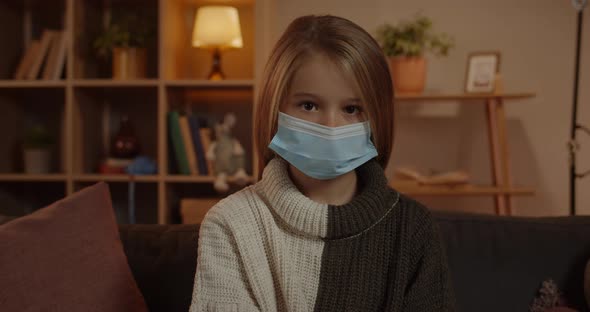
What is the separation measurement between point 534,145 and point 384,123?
200cm

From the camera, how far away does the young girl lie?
867 mm

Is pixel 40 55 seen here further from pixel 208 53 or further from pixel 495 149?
pixel 495 149

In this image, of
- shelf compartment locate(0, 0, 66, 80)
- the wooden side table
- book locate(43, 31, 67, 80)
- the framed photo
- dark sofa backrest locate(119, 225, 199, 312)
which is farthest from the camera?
shelf compartment locate(0, 0, 66, 80)

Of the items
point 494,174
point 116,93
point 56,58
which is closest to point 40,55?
point 56,58

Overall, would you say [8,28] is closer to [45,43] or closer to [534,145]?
[45,43]

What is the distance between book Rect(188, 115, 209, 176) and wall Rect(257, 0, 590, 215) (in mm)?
539

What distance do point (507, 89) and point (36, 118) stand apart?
2.29 m

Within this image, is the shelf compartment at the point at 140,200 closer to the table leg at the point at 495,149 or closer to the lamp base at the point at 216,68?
the lamp base at the point at 216,68

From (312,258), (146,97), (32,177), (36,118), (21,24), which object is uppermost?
(21,24)

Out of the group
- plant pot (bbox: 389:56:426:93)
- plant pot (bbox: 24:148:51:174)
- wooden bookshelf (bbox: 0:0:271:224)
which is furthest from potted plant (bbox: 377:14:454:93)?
plant pot (bbox: 24:148:51:174)

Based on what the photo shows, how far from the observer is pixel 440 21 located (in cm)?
267

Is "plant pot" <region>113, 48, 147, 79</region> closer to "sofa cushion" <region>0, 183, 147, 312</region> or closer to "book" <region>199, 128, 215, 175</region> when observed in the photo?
"book" <region>199, 128, 215, 175</region>

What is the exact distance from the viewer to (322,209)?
Result: 0.87 meters

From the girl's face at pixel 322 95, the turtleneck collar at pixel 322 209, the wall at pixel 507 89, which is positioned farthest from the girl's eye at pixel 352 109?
the wall at pixel 507 89
